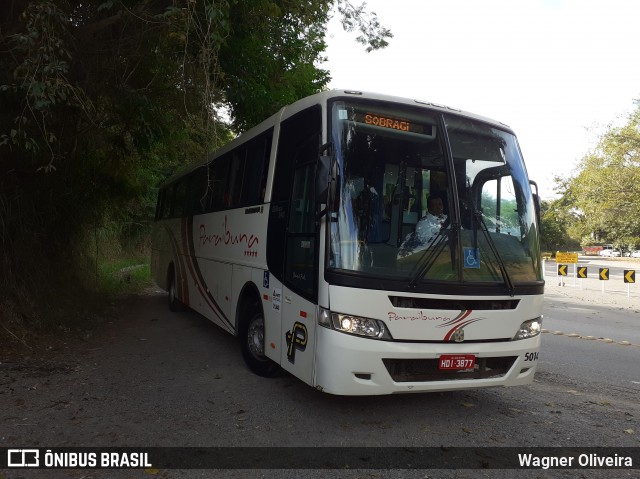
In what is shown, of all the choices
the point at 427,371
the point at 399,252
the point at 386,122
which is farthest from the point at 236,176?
the point at 427,371

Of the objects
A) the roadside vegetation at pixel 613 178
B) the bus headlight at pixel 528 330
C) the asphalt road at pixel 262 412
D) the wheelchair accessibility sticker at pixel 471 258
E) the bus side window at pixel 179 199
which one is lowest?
the asphalt road at pixel 262 412

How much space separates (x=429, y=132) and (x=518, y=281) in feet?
5.60

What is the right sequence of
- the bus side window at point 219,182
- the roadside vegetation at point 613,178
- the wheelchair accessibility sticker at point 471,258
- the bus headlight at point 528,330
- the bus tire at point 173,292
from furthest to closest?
the roadside vegetation at point 613,178, the bus tire at point 173,292, the bus side window at point 219,182, the bus headlight at point 528,330, the wheelchair accessibility sticker at point 471,258

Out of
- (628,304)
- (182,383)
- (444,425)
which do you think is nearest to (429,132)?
(444,425)

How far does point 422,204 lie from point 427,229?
9.8 inches

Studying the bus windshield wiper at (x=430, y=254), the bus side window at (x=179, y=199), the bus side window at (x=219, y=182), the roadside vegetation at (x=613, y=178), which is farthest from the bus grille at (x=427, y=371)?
the roadside vegetation at (x=613, y=178)

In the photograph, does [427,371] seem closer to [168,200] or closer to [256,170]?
[256,170]

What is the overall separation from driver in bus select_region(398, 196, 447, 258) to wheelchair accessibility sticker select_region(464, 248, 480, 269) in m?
0.35

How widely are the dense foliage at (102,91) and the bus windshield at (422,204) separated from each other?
218 cm

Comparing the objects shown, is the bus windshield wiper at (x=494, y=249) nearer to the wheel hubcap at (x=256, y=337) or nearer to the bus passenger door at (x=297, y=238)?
the bus passenger door at (x=297, y=238)

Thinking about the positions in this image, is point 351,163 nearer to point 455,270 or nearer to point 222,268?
point 455,270

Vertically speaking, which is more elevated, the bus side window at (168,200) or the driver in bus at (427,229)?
the bus side window at (168,200)

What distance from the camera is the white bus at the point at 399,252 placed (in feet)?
14.5

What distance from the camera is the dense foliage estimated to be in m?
5.80
